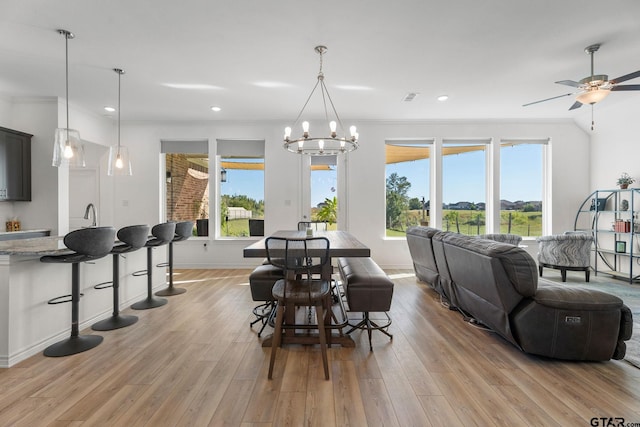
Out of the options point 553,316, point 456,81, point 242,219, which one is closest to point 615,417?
point 553,316

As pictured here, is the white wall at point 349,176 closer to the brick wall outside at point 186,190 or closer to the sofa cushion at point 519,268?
the brick wall outside at point 186,190

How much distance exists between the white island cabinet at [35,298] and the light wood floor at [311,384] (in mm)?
171

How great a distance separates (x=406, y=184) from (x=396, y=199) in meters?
0.36

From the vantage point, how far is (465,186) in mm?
6000

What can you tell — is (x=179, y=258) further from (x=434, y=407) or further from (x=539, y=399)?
(x=539, y=399)

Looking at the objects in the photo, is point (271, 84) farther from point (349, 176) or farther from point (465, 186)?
point (465, 186)

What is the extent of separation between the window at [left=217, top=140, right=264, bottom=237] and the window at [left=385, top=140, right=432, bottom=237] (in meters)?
2.53

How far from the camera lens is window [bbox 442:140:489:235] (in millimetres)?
5980

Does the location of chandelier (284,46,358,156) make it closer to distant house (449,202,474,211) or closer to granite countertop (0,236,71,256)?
granite countertop (0,236,71,256)

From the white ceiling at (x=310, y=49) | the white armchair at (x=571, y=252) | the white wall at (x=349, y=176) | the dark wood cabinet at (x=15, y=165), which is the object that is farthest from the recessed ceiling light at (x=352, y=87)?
the dark wood cabinet at (x=15, y=165)

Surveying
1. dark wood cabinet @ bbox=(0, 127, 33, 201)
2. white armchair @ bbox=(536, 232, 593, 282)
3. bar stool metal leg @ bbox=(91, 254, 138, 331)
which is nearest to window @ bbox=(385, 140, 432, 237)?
white armchair @ bbox=(536, 232, 593, 282)

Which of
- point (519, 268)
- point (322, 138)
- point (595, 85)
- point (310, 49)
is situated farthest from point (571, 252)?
point (310, 49)

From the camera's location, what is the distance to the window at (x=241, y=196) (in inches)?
237

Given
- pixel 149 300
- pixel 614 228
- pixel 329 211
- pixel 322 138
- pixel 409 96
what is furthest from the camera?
pixel 329 211
